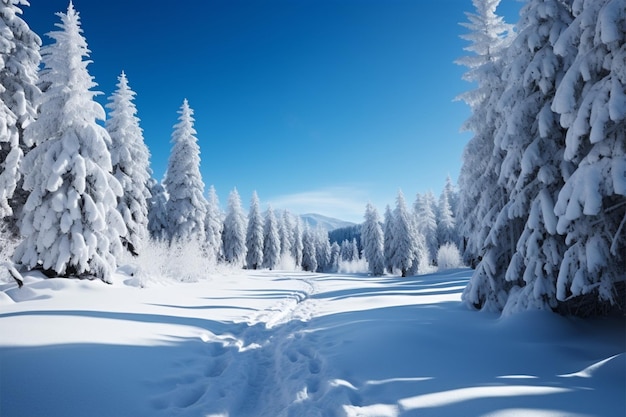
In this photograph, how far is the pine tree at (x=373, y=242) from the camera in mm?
47688

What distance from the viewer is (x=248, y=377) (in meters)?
5.00

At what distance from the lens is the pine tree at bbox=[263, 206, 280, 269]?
55000 mm

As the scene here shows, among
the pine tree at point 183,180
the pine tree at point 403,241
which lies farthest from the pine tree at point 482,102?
the pine tree at point 403,241

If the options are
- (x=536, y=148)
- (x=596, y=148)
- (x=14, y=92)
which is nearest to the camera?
(x=596, y=148)

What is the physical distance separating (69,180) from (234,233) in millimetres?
36834

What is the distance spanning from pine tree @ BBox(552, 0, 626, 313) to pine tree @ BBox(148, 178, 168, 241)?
102 feet

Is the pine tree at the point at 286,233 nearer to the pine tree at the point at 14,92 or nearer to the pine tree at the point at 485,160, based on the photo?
the pine tree at the point at 14,92

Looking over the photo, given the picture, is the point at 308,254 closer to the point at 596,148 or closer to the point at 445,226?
the point at 445,226

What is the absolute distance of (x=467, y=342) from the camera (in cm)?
648

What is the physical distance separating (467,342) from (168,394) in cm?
569

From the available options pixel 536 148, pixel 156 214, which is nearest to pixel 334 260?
pixel 156 214

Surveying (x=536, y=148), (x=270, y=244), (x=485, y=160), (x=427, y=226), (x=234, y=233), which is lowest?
(x=536, y=148)

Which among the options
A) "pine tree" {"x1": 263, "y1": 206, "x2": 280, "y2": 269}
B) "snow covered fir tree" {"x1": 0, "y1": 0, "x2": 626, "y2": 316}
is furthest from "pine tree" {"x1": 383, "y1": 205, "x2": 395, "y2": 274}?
"snow covered fir tree" {"x1": 0, "y1": 0, "x2": 626, "y2": 316}

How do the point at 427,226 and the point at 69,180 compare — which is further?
the point at 427,226
